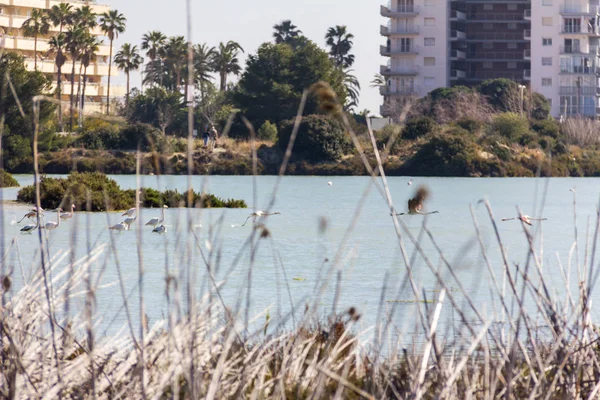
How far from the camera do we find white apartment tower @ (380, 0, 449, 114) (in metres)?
88.8

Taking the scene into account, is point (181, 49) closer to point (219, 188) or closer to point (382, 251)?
point (219, 188)

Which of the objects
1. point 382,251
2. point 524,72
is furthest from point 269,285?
point 524,72

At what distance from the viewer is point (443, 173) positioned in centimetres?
4488

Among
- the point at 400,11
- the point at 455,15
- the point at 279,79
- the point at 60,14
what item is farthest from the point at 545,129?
the point at 455,15

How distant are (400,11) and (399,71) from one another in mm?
4659

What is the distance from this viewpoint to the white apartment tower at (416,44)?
3497 inches

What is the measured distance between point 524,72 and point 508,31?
171 inches

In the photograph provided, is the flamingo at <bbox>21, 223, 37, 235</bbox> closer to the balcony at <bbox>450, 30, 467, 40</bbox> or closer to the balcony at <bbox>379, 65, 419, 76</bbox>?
the balcony at <bbox>379, 65, 419, 76</bbox>

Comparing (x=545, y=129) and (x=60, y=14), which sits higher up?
(x=60, y=14)

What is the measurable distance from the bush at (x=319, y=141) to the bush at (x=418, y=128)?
3339mm

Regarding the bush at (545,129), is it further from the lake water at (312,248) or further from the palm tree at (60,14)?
the palm tree at (60,14)

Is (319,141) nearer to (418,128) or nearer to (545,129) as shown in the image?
(418,128)

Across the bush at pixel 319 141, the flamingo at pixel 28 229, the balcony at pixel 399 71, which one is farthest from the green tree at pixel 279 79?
the flamingo at pixel 28 229

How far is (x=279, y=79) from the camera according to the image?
58.3m
